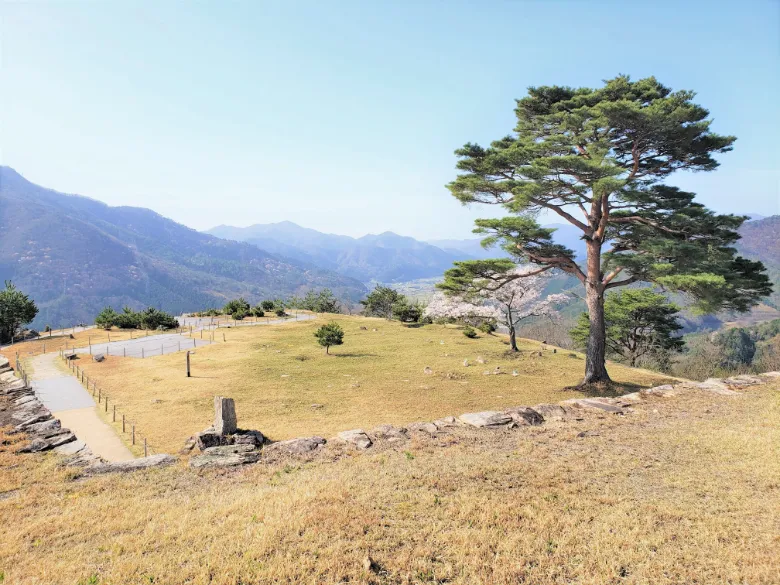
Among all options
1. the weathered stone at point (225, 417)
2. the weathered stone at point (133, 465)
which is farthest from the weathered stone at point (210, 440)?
the weathered stone at point (133, 465)

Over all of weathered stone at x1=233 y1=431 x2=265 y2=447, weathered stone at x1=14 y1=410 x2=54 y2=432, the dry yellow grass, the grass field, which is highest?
the dry yellow grass

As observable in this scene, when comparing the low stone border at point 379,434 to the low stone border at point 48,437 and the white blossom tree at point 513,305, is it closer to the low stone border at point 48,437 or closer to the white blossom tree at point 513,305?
the low stone border at point 48,437

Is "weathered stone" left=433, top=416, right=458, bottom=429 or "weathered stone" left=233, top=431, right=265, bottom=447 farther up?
"weathered stone" left=433, top=416, right=458, bottom=429

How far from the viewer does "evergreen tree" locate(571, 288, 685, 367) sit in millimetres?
34500

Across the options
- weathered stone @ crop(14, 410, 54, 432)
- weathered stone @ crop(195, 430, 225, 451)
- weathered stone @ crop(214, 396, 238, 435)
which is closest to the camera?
weathered stone @ crop(195, 430, 225, 451)

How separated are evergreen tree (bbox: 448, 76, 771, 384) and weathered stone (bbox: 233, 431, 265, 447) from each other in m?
11.9

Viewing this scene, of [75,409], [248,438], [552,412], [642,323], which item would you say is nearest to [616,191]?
[552,412]

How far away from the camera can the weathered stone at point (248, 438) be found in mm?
10719

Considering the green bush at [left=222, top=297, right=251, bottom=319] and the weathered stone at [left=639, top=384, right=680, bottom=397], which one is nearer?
the weathered stone at [left=639, top=384, right=680, bottom=397]

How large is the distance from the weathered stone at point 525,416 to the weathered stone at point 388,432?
3218 mm

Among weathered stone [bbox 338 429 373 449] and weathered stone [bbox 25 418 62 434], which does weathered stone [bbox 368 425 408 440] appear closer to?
weathered stone [bbox 338 429 373 449]

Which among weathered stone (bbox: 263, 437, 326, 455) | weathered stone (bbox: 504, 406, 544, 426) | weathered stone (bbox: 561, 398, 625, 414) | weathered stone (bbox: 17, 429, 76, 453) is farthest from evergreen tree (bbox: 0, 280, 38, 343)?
weathered stone (bbox: 561, 398, 625, 414)

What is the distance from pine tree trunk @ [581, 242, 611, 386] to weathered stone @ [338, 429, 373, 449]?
38.5 feet

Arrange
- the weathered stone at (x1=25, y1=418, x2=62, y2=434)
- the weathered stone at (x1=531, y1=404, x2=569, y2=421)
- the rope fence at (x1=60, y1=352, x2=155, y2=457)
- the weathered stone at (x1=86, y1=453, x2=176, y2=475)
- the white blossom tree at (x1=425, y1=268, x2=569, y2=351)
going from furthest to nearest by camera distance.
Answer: the white blossom tree at (x1=425, y1=268, x2=569, y2=351) < the rope fence at (x1=60, y1=352, x2=155, y2=457) < the weathered stone at (x1=531, y1=404, x2=569, y2=421) < the weathered stone at (x1=25, y1=418, x2=62, y2=434) < the weathered stone at (x1=86, y1=453, x2=176, y2=475)
